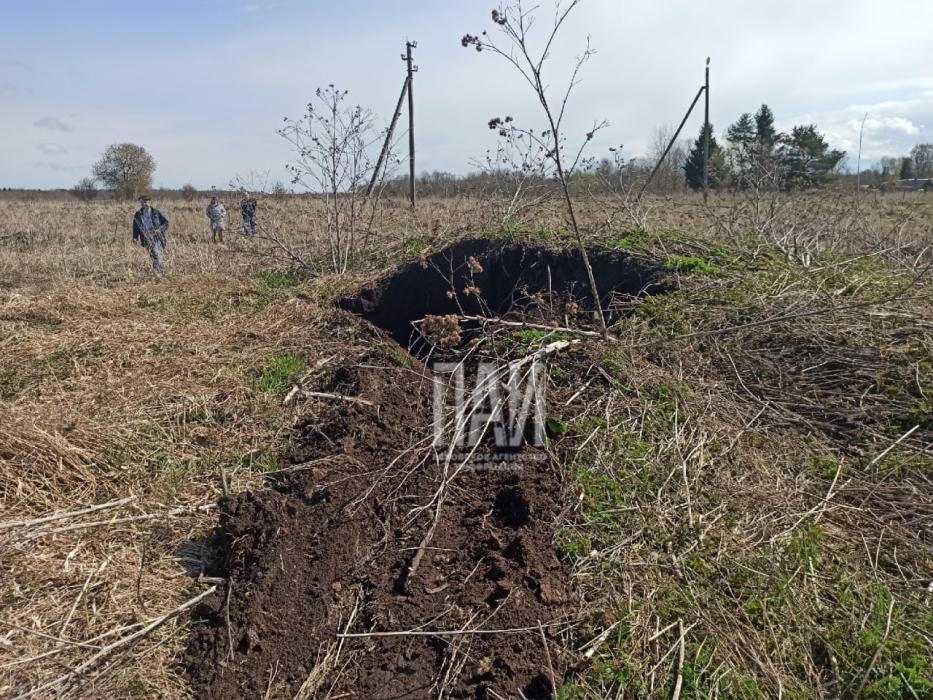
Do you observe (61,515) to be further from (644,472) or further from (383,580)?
(644,472)

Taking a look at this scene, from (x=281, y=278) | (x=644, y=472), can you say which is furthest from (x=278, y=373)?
(x=281, y=278)

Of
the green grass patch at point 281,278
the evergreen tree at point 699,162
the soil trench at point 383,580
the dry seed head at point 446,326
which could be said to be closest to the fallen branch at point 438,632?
the soil trench at point 383,580

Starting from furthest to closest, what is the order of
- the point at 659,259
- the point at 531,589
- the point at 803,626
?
the point at 659,259, the point at 531,589, the point at 803,626

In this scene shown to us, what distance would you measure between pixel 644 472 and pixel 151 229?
985 cm

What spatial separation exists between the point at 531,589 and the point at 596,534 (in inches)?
18.3

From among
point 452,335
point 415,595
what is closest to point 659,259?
point 452,335

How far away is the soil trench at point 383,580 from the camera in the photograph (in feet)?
7.06

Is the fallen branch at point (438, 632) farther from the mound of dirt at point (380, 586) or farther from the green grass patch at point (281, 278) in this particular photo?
the green grass patch at point (281, 278)

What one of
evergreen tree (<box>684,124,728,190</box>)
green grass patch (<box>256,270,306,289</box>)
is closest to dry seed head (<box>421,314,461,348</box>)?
green grass patch (<box>256,270,306,289</box>)

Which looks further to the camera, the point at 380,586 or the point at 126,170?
the point at 126,170

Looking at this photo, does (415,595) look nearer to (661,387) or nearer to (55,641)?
(55,641)

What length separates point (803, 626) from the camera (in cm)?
223

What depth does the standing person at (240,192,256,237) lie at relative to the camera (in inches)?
385

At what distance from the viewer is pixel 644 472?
3.15m
